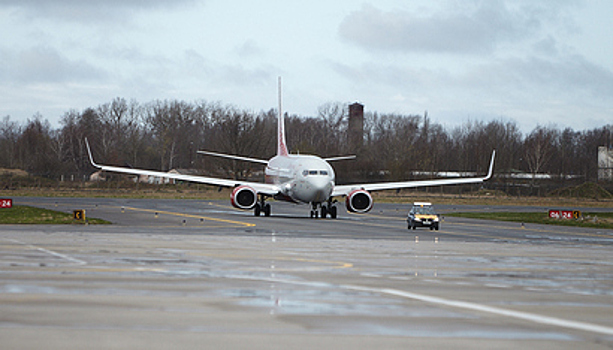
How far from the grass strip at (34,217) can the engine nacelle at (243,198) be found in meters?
10.6

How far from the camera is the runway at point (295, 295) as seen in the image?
8648 mm

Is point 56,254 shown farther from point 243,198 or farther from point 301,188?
point 243,198

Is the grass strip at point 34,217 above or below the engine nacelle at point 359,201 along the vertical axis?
below

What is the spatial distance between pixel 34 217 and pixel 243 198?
13.4 metres

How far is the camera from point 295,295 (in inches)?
485

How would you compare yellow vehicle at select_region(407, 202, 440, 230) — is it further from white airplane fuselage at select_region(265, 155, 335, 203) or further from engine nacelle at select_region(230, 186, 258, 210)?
engine nacelle at select_region(230, 186, 258, 210)

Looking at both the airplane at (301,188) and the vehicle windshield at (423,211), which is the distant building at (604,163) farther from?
the vehicle windshield at (423,211)

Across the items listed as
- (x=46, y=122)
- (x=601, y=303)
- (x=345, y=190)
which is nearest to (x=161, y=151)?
(x=46, y=122)

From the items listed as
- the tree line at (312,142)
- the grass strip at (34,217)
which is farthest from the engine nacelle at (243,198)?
the tree line at (312,142)

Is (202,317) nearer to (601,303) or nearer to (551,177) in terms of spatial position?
(601,303)

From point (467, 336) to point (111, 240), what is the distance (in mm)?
18421

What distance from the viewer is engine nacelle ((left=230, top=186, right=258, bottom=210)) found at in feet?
150

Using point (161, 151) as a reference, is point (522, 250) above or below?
below

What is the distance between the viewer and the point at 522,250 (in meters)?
24.6
